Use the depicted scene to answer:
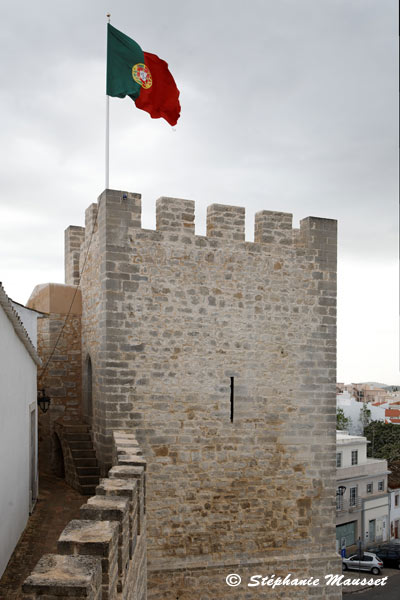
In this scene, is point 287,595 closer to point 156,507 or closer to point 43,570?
point 156,507

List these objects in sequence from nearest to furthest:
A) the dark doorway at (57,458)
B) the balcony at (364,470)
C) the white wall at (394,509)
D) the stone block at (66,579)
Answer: the stone block at (66,579) → the dark doorway at (57,458) → the balcony at (364,470) → the white wall at (394,509)

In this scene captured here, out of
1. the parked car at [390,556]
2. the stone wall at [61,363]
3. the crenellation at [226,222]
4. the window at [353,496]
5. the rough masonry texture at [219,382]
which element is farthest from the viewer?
the window at [353,496]

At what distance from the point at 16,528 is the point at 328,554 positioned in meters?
5.00

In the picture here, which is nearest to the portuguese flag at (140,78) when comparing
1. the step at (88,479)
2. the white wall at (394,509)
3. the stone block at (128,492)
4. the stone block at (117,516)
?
the step at (88,479)

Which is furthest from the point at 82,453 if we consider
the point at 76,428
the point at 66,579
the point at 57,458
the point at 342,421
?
the point at 342,421

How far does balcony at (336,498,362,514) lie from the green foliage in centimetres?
1115

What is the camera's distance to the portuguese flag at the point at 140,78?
9.26 m

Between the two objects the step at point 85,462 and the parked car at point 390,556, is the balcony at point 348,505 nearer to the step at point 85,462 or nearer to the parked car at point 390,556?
the parked car at point 390,556

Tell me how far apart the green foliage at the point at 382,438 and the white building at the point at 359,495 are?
30.8 feet

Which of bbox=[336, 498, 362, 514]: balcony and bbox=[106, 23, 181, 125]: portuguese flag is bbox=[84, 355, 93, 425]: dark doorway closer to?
bbox=[106, 23, 181, 125]: portuguese flag

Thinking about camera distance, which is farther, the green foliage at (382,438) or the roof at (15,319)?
the green foliage at (382,438)

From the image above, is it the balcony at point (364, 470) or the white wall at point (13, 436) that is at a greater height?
the white wall at point (13, 436)

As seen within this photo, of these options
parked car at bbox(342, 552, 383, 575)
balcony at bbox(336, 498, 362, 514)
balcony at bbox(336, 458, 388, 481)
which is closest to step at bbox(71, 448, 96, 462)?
balcony at bbox(336, 458, 388, 481)

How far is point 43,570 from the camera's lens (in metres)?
3.15
